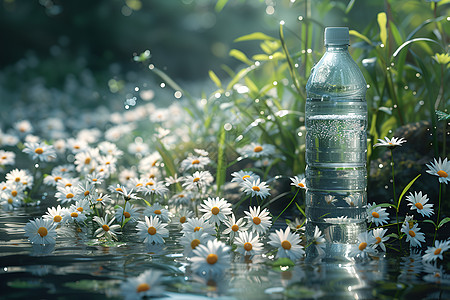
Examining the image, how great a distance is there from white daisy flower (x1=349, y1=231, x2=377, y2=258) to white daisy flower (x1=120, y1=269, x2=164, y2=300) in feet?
2.68

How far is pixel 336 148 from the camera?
2859mm

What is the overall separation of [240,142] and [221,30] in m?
8.77

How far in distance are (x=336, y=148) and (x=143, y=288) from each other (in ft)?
4.44

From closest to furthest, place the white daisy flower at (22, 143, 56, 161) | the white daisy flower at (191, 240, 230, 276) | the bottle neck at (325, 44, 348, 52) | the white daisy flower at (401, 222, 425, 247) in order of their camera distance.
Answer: the white daisy flower at (191, 240, 230, 276) < the white daisy flower at (401, 222, 425, 247) < the bottle neck at (325, 44, 348, 52) < the white daisy flower at (22, 143, 56, 161)

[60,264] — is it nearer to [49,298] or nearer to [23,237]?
[49,298]

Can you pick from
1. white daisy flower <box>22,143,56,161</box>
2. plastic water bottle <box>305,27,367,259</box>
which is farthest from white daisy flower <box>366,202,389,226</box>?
white daisy flower <box>22,143,56,161</box>

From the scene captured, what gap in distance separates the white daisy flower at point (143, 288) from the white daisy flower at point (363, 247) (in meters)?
0.82

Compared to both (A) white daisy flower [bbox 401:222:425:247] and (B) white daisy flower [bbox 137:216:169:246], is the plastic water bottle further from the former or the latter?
(B) white daisy flower [bbox 137:216:169:246]

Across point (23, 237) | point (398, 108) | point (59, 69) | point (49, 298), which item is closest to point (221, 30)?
point (59, 69)

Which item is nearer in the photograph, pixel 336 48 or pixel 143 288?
pixel 143 288

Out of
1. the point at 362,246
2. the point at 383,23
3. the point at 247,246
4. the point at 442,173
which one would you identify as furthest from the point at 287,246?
the point at 383,23

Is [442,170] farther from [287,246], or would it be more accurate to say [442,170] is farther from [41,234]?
[41,234]

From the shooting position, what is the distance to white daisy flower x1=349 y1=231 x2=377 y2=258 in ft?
7.55

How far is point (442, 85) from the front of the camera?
11.0 feet
